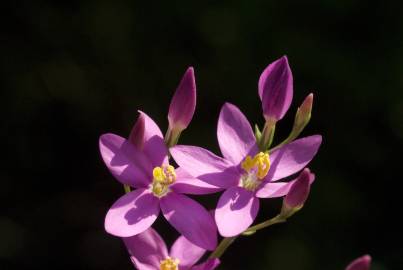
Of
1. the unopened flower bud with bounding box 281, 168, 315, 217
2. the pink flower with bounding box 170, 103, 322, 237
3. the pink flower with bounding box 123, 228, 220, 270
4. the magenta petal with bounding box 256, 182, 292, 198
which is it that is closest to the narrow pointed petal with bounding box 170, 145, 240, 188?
the pink flower with bounding box 170, 103, 322, 237

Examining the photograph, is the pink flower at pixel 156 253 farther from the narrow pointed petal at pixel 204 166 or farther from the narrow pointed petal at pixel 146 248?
the narrow pointed petal at pixel 204 166

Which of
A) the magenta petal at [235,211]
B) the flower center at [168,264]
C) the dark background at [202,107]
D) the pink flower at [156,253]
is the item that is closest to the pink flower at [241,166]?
the magenta petal at [235,211]

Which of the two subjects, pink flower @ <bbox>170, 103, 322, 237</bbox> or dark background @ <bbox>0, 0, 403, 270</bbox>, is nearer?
pink flower @ <bbox>170, 103, 322, 237</bbox>

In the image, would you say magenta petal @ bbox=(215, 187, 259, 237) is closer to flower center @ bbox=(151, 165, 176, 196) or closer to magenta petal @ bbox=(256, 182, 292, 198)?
magenta petal @ bbox=(256, 182, 292, 198)

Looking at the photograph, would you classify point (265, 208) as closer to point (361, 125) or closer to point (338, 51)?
point (361, 125)

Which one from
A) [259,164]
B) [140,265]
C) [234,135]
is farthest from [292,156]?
[140,265]

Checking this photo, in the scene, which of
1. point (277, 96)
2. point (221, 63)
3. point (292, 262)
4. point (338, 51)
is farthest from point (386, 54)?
point (277, 96)

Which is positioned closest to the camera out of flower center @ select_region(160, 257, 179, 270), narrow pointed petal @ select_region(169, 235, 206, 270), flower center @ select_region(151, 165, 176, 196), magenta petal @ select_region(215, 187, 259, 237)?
magenta petal @ select_region(215, 187, 259, 237)

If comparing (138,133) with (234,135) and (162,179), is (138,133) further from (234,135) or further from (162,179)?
(234,135)
